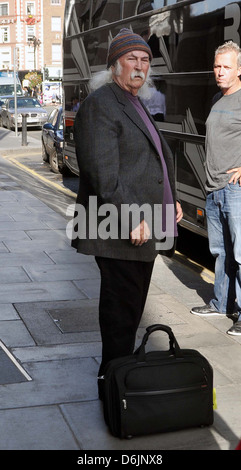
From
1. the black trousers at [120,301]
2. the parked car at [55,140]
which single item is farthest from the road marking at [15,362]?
the parked car at [55,140]

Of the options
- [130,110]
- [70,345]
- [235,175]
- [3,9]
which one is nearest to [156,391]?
[130,110]

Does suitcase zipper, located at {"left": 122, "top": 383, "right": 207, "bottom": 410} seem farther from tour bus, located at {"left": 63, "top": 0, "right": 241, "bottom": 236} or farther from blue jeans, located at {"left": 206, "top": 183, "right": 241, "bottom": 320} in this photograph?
tour bus, located at {"left": 63, "top": 0, "right": 241, "bottom": 236}

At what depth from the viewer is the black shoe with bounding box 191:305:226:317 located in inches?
235

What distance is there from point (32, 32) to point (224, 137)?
87174mm

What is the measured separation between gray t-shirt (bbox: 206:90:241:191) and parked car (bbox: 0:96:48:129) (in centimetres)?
2588

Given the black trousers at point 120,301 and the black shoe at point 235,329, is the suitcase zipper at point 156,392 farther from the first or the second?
the black shoe at point 235,329

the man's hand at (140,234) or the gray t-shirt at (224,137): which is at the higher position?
the gray t-shirt at (224,137)

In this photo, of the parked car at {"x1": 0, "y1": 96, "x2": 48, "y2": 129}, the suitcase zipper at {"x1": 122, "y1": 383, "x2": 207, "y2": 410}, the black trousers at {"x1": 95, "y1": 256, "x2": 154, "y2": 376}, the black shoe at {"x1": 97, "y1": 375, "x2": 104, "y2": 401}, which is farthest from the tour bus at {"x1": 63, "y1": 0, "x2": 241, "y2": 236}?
the parked car at {"x1": 0, "y1": 96, "x2": 48, "y2": 129}

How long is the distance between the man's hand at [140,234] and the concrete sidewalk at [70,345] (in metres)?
0.97

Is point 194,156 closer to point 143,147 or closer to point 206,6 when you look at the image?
point 206,6

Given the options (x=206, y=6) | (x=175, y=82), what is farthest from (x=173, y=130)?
(x=206, y=6)

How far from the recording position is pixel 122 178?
12.6ft

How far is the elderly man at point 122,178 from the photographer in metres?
3.79

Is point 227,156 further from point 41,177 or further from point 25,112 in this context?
point 25,112
